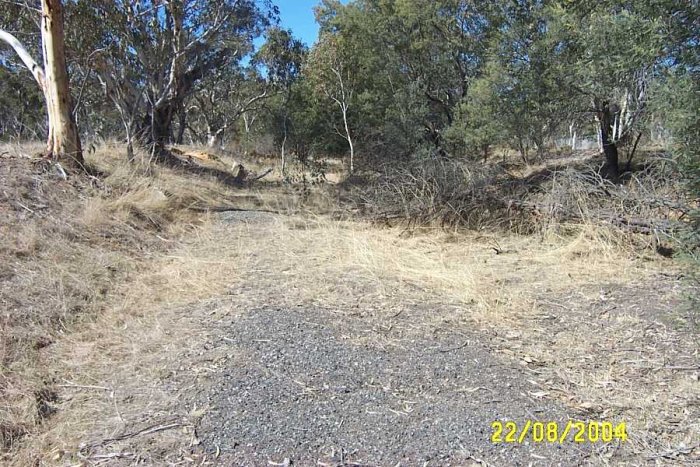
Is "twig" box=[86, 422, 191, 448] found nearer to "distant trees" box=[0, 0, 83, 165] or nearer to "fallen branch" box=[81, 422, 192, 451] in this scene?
"fallen branch" box=[81, 422, 192, 451]

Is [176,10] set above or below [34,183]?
above

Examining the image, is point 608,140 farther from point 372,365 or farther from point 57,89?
point 57,89

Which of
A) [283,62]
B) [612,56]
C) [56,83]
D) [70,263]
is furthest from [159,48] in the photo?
[612,56]

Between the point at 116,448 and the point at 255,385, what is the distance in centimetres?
87

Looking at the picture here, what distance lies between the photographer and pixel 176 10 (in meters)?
13.1

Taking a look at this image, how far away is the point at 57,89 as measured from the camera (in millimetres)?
9086

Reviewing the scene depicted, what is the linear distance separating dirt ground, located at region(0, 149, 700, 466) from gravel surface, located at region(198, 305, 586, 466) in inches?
0.5

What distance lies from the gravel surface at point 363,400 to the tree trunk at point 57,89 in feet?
23.0

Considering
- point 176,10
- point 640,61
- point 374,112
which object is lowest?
point 640,61

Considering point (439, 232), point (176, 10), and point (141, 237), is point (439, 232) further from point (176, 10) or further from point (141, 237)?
point (176, 10)

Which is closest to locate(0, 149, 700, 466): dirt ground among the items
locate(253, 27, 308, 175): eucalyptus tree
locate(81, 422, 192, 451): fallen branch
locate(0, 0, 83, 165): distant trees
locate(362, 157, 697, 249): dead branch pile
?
locate(81, 422, 192, 451): fallen branch

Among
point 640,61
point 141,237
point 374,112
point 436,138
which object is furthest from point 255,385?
point 374,112

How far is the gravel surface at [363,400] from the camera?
261 centimetres

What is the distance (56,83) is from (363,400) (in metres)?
8.84
